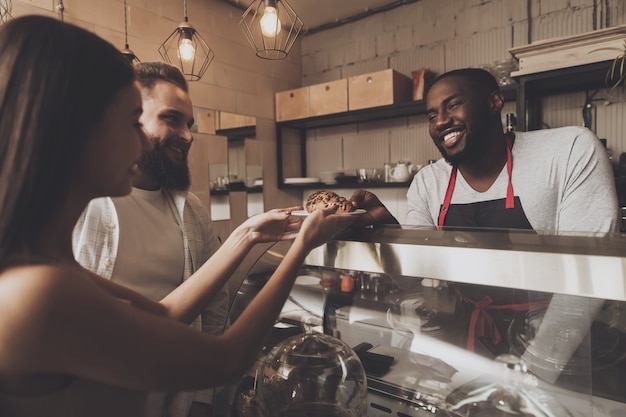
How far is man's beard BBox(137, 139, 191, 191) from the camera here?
1456mm

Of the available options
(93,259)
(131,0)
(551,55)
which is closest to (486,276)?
(93,259)

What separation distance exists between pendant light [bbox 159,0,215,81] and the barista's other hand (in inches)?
70.3

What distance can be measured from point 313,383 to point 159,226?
0.86 meters

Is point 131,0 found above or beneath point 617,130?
above

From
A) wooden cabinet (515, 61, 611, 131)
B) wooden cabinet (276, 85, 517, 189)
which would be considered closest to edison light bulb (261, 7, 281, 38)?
wooden cabinet (276, 85, 517, 189)

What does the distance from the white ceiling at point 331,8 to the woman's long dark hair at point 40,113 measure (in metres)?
3.24

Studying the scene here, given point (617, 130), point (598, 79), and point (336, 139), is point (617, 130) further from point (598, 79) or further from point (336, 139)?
point (336, 139)

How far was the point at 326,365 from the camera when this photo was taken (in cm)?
89

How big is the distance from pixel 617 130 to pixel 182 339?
3069 mm

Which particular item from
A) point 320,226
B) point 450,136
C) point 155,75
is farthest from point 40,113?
point 450,136

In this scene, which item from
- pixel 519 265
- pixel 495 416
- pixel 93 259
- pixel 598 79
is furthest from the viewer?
pixel 598 79

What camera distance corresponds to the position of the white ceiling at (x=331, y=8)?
3.47 meters

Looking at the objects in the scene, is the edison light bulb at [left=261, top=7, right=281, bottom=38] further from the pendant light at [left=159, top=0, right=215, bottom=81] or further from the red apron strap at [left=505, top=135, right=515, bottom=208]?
the red apron strap at [left=505, top=135, right=515, bottom=208]

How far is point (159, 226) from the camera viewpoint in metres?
1.46
